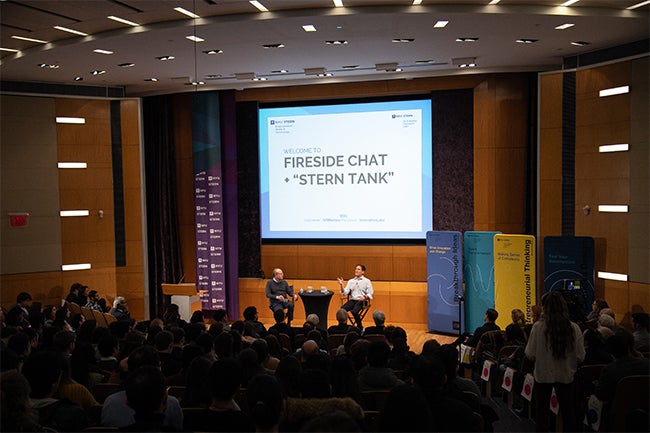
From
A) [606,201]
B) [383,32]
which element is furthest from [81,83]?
[606,201]

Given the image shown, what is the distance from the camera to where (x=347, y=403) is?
3213mm

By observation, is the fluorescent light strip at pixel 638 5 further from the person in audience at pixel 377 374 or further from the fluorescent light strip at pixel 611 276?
the person in audience at pixel 377 374

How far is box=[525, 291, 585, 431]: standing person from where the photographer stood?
4.86 metres

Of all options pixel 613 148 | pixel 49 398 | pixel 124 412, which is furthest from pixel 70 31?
pixel 613 148

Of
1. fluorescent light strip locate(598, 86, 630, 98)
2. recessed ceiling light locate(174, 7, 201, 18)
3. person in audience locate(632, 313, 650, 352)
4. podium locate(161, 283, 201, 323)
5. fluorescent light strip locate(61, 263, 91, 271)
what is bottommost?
podium locate(161, 283, 201, 323)

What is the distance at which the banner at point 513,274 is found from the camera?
952 cm

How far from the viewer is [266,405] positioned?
9.64 ft

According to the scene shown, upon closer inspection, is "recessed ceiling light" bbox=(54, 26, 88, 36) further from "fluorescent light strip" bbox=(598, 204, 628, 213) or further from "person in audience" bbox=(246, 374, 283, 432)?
"fluorescent light strip" bbox=(598, 204, 628, 213)

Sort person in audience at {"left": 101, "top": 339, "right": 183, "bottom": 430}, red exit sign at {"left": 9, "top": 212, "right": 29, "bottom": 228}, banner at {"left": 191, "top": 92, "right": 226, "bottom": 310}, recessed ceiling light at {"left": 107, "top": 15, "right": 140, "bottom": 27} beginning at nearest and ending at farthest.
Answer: person in audience at {"left": 101, "top": 339, "right": 183, "bottom": 430}, recessed ceiling light at {"left": 107, "top": 15, "right": 140, "bottom": 27}, red exit sign at {"left": 9, "top": 212, "right": 29, "bottom": 228}, banner at {"left": 191, "top": 92, "right": 226, "bottom": 310}

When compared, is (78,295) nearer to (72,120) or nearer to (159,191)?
(159,191)

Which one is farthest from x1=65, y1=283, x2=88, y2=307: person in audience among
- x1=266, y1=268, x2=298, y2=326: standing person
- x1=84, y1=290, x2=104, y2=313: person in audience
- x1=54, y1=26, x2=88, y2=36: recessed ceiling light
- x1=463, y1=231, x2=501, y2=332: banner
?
x1=463, y1=231, x2=501, y2=332: banner

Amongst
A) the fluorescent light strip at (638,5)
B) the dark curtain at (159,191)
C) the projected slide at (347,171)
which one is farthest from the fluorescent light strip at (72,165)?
Result: the fluorescent light strip at (638,5)

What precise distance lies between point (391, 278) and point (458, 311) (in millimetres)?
1733

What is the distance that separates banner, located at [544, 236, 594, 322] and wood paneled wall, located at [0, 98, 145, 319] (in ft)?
24.0
